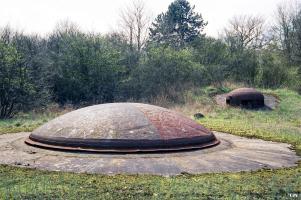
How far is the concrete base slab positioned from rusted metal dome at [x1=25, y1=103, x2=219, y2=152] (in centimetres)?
20

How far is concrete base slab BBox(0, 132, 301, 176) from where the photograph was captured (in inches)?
229

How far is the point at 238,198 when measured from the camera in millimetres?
4480

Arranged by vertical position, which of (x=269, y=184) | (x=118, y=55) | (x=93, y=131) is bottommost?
(x=269, y=184)

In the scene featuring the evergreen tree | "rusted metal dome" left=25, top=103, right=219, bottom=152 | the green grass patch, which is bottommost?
the green grass patch

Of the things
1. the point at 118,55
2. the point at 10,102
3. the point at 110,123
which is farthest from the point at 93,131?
the point at 118,55

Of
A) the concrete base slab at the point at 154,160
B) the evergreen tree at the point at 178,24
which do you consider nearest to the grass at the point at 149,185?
the concrete base slab at the point at 154,160

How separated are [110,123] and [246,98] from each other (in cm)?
1383

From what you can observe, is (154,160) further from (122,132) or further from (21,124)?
(21,124)

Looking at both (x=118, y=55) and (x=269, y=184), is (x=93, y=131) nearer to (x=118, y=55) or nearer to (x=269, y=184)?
(x=269, y=184)

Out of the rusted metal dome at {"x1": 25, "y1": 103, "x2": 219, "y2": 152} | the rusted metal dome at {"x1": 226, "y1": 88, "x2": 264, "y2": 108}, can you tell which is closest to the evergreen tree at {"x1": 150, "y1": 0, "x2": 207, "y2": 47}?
the rusted metal dome at {"x1": 226, "y1": 88, "x2": 264, "y2": 108}

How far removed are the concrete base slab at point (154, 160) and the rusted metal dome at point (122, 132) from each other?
0.20 m

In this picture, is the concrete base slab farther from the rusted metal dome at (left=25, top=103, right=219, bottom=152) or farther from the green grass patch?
the green grass patch

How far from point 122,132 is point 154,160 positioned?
0.93 m

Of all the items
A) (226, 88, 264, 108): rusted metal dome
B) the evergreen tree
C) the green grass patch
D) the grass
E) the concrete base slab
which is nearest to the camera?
the grass
